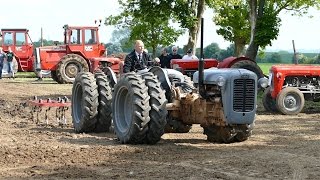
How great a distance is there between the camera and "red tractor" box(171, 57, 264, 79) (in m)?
20.1

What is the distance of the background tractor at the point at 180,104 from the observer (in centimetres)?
1188

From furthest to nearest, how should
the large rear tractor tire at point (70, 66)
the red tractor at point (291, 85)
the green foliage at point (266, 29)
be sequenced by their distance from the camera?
the large rear tractor tire at point (70, 66) < the green foliage at point (266, 29) < the red tractor at point (291, 85)

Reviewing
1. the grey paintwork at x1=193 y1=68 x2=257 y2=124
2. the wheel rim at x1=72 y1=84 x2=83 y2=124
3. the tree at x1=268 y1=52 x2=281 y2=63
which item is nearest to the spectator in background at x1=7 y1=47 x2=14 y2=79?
the wheel rim at x1=72 y1=84 x2=83 y2=124

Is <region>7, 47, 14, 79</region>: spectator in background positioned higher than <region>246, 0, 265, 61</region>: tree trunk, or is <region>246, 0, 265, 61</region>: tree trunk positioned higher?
<region>246, 0, 265, 61</region>: tree trunk

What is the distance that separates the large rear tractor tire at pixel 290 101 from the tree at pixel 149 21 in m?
16.5

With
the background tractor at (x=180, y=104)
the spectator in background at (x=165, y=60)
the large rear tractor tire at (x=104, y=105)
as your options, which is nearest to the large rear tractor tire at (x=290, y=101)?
the spectator in background at (x=165, y=60)

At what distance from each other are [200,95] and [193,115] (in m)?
0.36

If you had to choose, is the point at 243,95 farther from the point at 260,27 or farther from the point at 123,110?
the point at 260,27

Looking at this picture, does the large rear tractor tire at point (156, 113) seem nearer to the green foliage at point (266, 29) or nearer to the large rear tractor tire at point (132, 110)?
the large rear tractor tire at point (132, 110)

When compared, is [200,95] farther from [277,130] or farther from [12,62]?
[12,62]

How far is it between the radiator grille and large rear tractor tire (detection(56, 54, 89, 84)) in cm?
2207

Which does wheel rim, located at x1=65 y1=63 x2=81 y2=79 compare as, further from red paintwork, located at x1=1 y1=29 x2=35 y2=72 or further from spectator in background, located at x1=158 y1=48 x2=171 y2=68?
spectator in background, located at x1=158 y1=48 x2=171 y2=68

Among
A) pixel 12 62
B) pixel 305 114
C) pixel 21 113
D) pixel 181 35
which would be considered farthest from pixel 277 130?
pixel 181 35

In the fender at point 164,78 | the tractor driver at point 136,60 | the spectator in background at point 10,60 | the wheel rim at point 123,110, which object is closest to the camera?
the wheel rim at point 123,110
